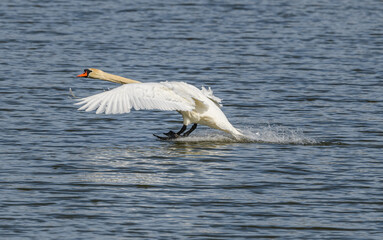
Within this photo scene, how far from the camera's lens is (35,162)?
39.8 feet

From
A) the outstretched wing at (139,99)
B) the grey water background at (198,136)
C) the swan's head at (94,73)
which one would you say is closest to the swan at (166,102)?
the outstretched wing at (139,99)

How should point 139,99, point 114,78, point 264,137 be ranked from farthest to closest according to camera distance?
point 114,78
point 264,137
point 139,99

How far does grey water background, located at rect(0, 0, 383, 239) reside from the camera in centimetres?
948

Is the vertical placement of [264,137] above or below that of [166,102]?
below

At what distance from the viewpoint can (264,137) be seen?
555 inches

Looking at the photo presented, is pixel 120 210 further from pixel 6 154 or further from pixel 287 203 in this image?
pixel 6 154

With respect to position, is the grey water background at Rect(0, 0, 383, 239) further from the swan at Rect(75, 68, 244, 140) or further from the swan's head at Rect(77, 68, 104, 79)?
the swan's head at Rect(77, 68, 104, 79)

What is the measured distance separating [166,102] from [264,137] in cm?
202

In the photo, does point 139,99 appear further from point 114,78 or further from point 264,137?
point 264,137

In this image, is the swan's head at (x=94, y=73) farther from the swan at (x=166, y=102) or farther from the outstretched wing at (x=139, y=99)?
the outstretched wing at (x=139, y=99)

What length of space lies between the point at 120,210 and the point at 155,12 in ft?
73.3

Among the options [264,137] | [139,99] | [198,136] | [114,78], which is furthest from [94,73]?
[264,137]

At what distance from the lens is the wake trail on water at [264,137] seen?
13906 mm

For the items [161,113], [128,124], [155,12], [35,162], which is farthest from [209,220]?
[155,12]
